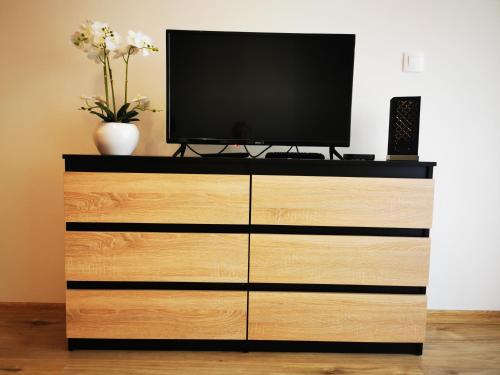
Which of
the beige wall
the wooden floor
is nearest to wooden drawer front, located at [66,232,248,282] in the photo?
the wooden floor

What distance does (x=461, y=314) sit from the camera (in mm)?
1797

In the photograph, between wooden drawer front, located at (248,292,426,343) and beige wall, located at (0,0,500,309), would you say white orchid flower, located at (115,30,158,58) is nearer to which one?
beige wall, located at (0,0,500,309)

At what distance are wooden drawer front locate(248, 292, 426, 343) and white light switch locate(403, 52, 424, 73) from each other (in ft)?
3.57

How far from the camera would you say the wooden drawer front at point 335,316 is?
134cm

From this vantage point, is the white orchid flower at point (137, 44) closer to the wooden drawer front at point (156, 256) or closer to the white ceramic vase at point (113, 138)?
the white ceramic vase at point (113, 138)

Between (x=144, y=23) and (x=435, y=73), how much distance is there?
1.47 meters

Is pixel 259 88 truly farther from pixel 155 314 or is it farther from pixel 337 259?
pixel 155 314

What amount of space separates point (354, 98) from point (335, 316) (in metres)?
1.06

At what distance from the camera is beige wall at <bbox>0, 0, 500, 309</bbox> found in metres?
1.68

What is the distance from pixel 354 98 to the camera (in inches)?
68.2

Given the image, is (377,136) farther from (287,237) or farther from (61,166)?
(61,166)

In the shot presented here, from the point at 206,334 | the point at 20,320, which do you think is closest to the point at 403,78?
the point at 206,334

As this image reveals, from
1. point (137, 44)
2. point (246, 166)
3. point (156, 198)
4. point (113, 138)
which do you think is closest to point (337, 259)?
point (246, 166)

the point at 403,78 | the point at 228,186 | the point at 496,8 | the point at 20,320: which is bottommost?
the point at 20,320
